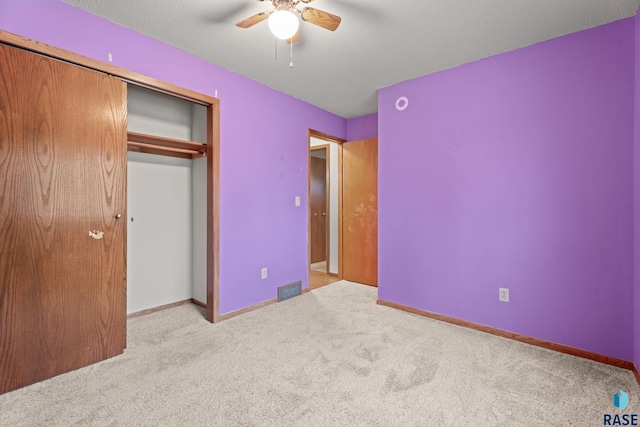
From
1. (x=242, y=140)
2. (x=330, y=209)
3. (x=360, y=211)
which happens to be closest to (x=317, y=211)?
(x=330, y=209)

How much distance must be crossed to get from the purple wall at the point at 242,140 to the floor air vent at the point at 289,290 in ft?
0.26

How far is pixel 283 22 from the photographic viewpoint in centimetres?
168

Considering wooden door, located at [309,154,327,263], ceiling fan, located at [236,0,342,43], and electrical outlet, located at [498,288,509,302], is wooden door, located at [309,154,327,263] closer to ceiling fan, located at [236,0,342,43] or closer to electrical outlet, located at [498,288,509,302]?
electrical outlet, located at [498,288,509,302]

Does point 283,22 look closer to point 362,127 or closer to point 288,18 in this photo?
point 288,18

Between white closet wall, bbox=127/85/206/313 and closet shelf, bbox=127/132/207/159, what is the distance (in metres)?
0.14

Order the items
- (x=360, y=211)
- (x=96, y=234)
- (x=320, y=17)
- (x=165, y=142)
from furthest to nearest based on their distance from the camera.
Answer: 1. (x=360, y=211)
2. (x=165, y=142)
3. (x=96, y=234)
4. (x=320, y=17)

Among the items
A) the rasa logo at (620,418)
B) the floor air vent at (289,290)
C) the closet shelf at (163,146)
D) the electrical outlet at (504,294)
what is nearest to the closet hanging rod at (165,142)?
the closet shelf at (163,146)

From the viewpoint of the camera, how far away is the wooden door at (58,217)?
1.75 meters

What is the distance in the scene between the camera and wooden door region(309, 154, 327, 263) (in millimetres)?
5832

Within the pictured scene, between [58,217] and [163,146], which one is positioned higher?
[163,146]

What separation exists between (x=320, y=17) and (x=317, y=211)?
4.20 m

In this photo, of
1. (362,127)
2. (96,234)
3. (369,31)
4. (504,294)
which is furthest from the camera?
(362,127)

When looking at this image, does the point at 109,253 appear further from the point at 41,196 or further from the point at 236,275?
the point at 236,275


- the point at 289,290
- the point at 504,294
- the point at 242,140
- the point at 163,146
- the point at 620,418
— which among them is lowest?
the point at 620,418
